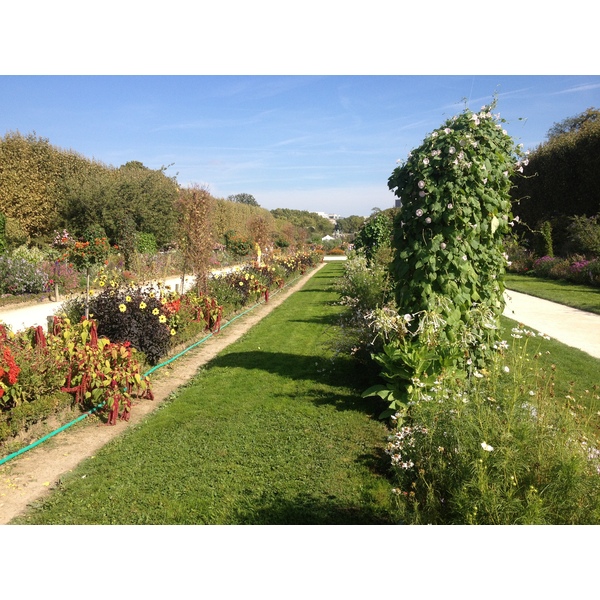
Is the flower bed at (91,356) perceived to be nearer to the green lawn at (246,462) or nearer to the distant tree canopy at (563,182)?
the green lawn at (246,462)

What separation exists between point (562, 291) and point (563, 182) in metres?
11.8

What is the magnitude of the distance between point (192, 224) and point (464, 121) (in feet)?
24.7

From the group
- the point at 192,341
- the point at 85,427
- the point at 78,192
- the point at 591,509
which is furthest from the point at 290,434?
the point at 78,192

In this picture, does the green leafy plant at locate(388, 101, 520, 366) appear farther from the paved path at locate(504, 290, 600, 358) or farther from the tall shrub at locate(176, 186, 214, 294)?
the tall shrub at locate(176, 186, 214, 294)

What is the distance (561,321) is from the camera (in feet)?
31.0

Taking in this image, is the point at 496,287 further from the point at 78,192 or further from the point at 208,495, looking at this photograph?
the point at 78,192

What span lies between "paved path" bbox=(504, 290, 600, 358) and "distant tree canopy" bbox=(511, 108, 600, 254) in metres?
11.3

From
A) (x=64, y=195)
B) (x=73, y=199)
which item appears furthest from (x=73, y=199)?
(x=64, y=195)

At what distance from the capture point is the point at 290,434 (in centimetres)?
417

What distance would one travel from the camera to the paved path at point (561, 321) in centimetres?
762

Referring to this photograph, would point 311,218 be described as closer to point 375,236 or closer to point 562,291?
point 375,236

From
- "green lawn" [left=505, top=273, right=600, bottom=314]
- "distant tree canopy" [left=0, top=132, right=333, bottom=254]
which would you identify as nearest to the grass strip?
"green lawn" [left=505, top=273, right=600, bottom=314]

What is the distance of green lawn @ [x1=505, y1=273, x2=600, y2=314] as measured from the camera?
1151 cm

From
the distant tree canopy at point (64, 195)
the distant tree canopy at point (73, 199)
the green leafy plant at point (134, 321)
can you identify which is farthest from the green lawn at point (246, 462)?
the distant tree canopy at point (64, 195)
